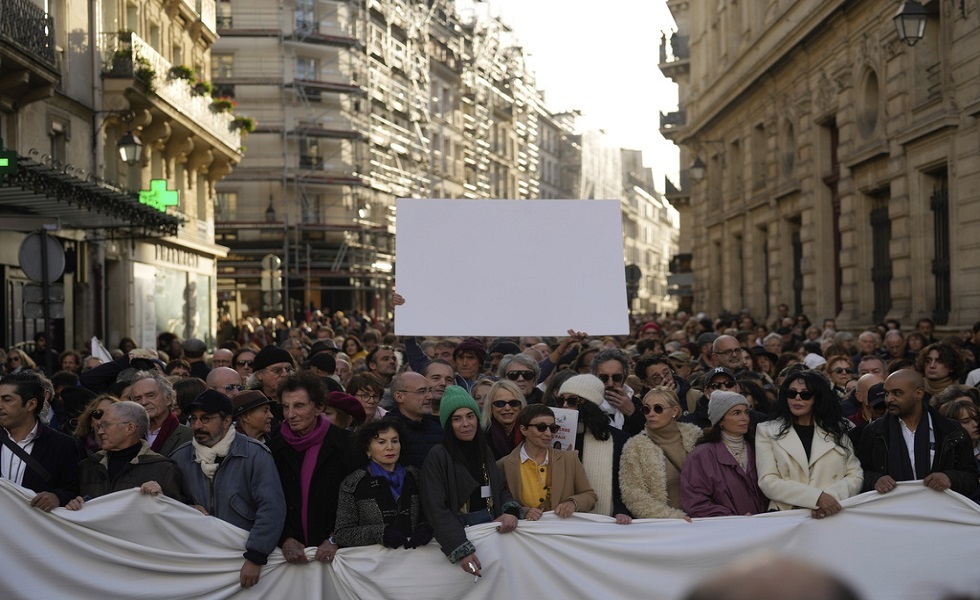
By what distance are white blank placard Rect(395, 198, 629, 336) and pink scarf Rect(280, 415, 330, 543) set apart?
13.3 feet

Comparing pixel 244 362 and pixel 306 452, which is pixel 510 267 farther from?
pixel 306 452

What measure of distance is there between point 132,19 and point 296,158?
2674 centimetres

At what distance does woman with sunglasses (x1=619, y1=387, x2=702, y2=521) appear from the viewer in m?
7.40

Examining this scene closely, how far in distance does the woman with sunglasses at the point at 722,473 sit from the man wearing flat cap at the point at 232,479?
2.20 m

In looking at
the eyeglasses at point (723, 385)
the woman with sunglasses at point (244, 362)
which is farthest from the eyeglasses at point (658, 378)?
the woman with sunglasses at point (244, 362)

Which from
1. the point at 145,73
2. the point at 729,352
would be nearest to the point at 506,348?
the point at 729,352

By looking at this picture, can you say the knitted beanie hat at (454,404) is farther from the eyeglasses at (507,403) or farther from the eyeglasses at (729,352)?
the eyeglasses at (729,352)

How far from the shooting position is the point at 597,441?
783 centimetres

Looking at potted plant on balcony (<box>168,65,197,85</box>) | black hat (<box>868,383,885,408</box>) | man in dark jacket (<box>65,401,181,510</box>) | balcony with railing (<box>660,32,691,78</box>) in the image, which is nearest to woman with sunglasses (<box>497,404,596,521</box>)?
man in dark jacket (<box>65,401,181,510</box>)

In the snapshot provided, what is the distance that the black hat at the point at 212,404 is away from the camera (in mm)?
7066

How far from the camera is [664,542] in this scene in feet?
23.4

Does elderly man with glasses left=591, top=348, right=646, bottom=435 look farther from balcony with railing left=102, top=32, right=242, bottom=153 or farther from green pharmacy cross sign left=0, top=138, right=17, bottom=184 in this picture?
balcony with railing left=102, top=32, right=242, bottom=153

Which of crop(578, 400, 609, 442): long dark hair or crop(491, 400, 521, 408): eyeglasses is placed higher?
crop(491, 400, 521, 408): eyeglasses

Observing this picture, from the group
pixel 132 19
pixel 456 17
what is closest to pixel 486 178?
pixel 456 17
